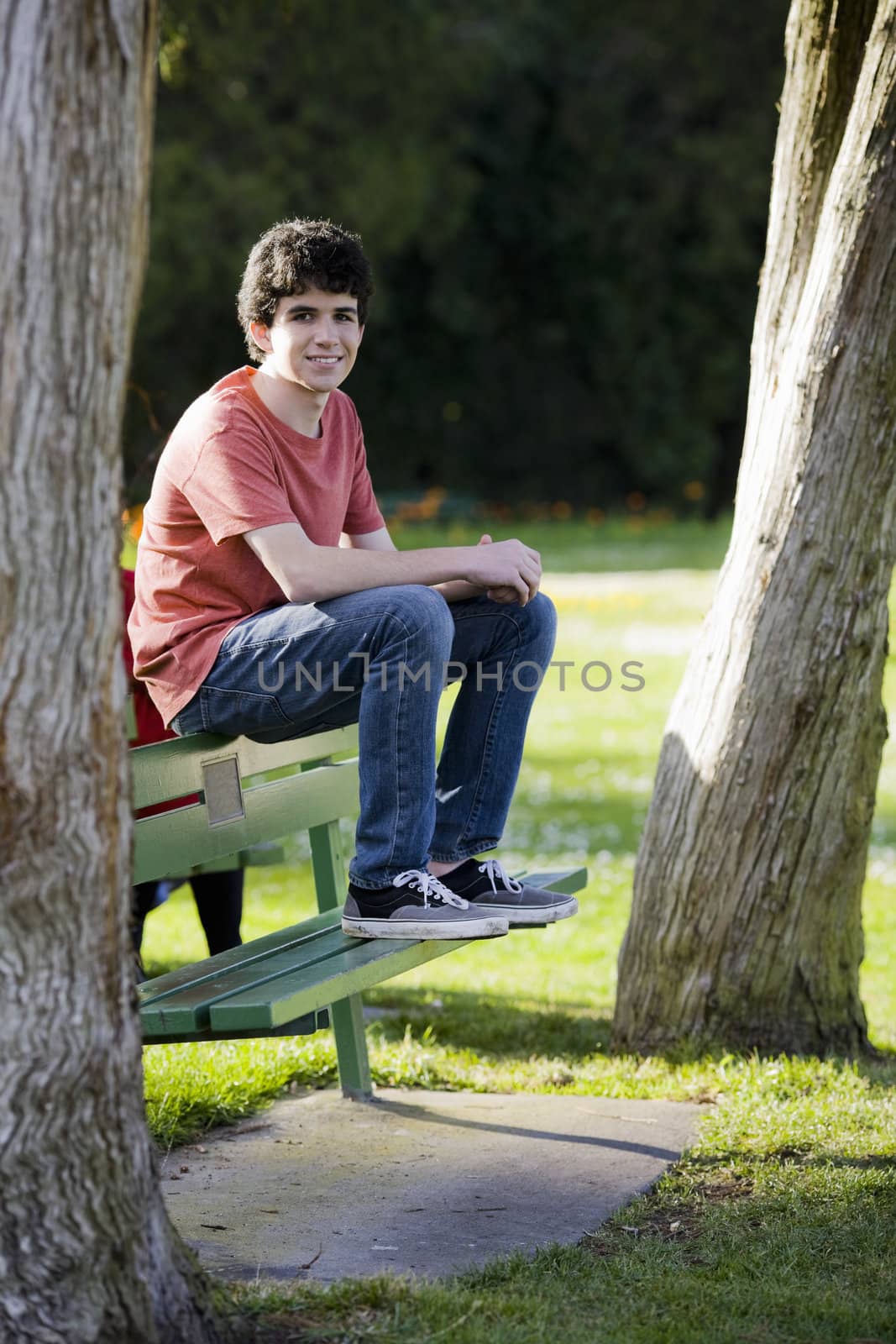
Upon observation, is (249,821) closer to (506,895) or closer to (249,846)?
(249,846)

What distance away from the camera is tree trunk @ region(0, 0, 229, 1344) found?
235 centimetres

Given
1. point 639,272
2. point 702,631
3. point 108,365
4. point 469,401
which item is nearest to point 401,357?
point 469,401

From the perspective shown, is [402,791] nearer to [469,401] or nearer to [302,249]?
[302,249]

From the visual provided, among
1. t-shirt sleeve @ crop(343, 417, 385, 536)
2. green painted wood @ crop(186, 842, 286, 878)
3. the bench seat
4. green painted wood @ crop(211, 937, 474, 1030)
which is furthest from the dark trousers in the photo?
green painted wood @ crop(211, 937, 474, 1030)

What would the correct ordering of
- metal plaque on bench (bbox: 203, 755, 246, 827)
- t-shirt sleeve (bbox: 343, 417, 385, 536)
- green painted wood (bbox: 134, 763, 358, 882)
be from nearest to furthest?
green painted wood (bbox: 134, 763, 358, 882)
metal plaque on bench (bbox: 203, 755, 246, 827)
t-shirt sleeve (bbox: 343, 417, 385, 536)

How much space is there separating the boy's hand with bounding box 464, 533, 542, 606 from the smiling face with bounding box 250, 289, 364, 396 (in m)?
0.55

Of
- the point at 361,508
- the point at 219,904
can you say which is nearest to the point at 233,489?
the point at 361,508

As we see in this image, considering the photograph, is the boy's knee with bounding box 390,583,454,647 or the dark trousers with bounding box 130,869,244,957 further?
the dark trousers with bounding box 130,869,244,957

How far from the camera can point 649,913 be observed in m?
4.83

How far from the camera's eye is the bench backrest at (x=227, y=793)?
353cm

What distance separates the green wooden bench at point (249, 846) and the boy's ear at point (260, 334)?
979mm

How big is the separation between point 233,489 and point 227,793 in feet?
2.35

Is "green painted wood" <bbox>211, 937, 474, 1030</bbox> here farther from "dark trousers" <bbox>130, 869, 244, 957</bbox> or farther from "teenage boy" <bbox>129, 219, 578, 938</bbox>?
"dark trousers" <bbox>130, 869, 244, 957</bbox>

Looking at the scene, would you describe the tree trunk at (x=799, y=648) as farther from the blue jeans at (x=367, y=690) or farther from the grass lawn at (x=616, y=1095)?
the blue jeans at (x=367, y=690)
